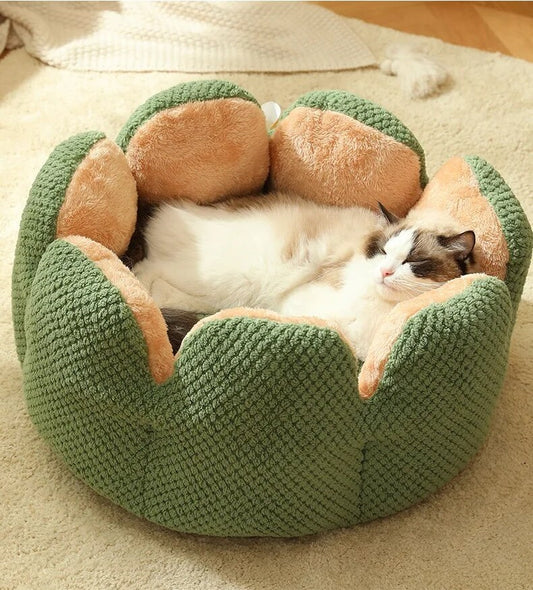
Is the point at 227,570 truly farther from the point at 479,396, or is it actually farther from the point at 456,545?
the point at 479,396

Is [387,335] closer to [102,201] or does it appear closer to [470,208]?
[470,208]

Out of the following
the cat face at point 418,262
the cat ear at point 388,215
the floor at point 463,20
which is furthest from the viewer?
the floor at point 463,20

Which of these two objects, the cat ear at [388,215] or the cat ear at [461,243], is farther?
the cat ear at [388,215]

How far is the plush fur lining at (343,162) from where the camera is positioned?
1.61 metres

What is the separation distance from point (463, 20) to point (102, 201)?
A: 170 cm

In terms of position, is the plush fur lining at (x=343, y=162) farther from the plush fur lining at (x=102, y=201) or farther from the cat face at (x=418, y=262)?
the plush fur lining at (x=102, y=201)

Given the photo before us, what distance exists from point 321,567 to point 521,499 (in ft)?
1.26

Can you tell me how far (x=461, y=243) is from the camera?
1424 mm

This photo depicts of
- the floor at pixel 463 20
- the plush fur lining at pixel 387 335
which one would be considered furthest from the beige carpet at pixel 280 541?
the floor at pixel 463 20

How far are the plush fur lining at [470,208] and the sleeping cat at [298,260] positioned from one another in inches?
1.1

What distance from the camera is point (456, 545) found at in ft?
4.39

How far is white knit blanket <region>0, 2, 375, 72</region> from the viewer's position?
2.35 m

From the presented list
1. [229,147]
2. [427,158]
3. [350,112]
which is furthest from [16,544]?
[427,158]

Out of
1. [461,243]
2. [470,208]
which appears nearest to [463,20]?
[470,208]
